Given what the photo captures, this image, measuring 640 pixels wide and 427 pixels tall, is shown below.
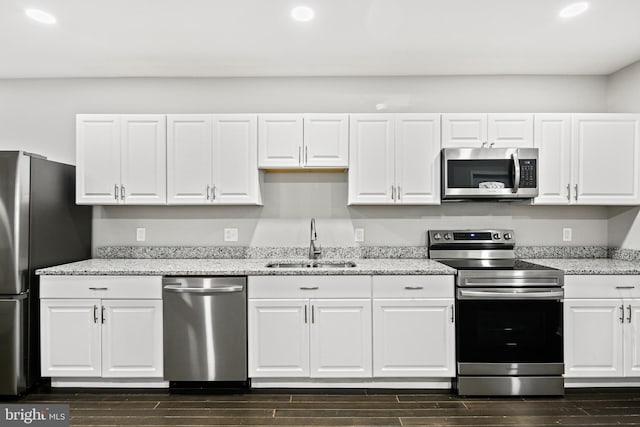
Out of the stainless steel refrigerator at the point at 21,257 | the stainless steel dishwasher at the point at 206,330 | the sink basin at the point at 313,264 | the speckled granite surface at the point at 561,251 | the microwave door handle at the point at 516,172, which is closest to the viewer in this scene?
the stainless steel refrigerator at the point at 21,257

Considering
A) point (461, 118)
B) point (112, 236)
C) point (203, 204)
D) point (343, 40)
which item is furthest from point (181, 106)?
point (461, 118)

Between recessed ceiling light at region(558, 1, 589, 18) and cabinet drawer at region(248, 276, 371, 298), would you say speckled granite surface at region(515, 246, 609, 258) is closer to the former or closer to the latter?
cabinet drawer at region(248, 276, 371, 298)

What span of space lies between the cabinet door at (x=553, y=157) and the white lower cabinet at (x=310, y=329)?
1.64 meters

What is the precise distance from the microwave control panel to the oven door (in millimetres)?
809

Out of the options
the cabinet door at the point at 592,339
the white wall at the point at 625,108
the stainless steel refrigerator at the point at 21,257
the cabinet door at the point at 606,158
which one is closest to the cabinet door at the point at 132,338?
the stainless steel refrigerator at the point at 21,257

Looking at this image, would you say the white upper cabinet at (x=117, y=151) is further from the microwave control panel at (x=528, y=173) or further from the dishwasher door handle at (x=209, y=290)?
the microwave control panel at (x=528, y=173)

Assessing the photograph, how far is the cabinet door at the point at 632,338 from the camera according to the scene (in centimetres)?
297

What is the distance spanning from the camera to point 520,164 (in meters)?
3.27

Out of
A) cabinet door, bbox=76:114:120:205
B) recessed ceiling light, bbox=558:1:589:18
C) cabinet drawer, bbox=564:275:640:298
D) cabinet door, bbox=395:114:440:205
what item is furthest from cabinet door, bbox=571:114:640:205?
cabinet door, bbox=76:114:120:205

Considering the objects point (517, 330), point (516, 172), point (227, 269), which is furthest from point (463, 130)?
point (227, 269)

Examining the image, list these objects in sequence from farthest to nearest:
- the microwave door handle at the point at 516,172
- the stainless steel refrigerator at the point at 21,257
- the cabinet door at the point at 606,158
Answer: the cabinet door at the point at 606,158, the microwave door handle at the point at 516,172, the stainless steel refrigerator at the point at 21,257

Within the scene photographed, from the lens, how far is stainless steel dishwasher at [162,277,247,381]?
2.96 meters

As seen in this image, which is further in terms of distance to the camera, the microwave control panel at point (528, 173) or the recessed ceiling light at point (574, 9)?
the microwave control panel at point (528, 173)

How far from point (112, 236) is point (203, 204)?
967 millimetres
